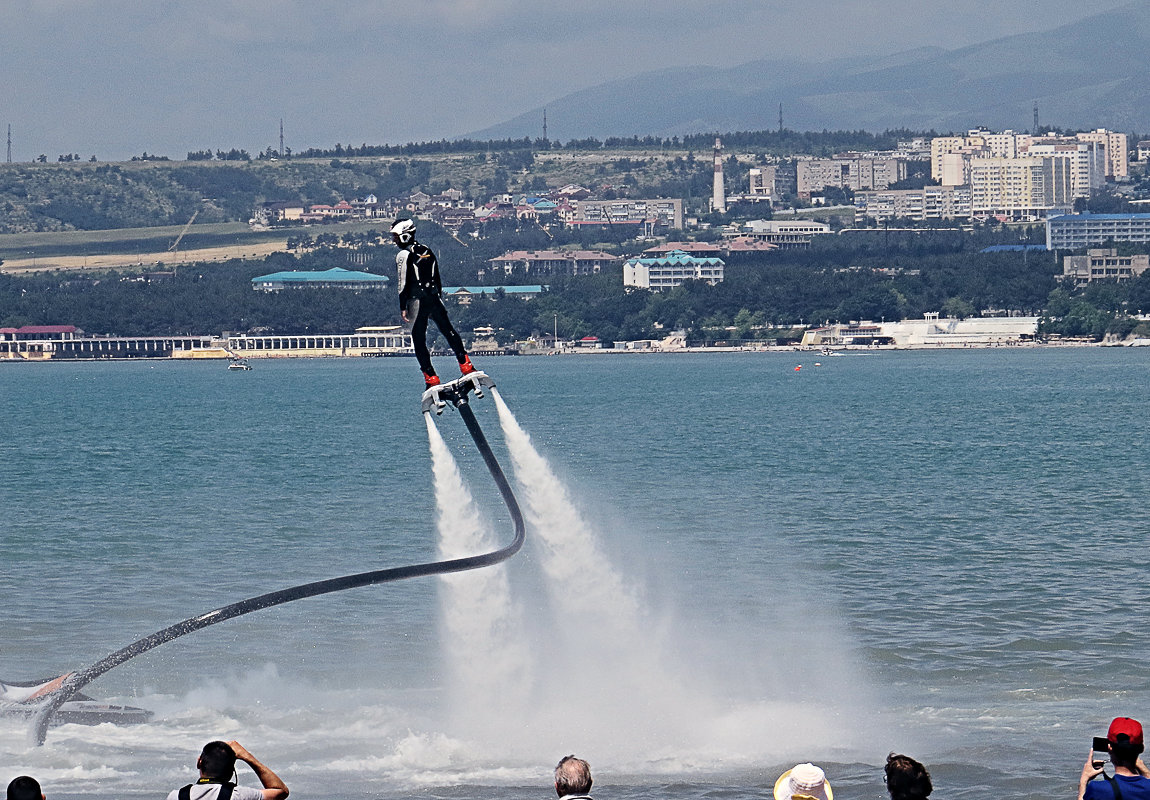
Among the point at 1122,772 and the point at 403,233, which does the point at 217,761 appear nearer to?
the point at 1122,772

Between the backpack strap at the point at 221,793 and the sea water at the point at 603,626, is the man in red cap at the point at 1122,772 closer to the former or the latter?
the backpack strap at the point at 221,793

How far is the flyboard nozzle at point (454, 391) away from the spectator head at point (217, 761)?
234 inches

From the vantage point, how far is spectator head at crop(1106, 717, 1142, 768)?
43.7ft

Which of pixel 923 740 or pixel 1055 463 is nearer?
pixel 923 740

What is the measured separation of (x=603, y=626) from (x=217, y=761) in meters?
19.7

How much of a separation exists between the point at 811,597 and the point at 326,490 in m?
36.0

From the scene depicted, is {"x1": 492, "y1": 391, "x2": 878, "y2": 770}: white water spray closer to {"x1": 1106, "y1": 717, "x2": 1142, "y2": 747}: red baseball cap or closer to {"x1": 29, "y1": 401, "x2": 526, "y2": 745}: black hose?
{"x1": 29, "y1": 401, "x2": 526, "y2": 745}: black hose

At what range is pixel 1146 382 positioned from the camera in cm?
18488

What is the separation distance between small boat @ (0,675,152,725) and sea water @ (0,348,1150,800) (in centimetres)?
28

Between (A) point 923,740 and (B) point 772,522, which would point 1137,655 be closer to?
(A) point 923,740

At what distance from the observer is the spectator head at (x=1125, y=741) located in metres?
13.3

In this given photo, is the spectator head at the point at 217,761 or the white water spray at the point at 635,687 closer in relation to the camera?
the spectator head at the point at 217,761

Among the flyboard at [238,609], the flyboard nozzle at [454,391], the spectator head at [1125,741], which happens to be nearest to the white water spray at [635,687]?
the flyboard at [238,609]

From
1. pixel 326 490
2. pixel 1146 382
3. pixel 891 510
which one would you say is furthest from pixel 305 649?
pixel 1146 382
